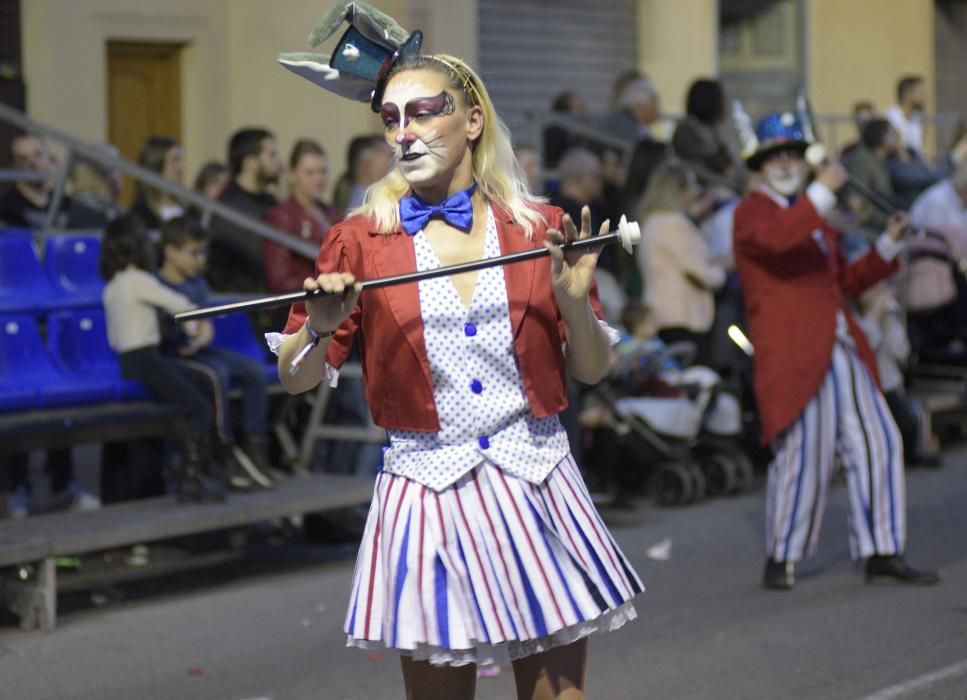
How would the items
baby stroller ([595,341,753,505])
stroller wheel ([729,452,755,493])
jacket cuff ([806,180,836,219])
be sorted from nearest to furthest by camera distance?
jacket cuff ([806,180,836,219]) < baby stroller ([595,341,753,505]) < stroller wheel ([729,452,755,493])

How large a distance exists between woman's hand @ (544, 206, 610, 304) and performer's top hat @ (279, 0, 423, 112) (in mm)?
676

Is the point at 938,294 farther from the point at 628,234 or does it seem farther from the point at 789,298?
the point at 628,234

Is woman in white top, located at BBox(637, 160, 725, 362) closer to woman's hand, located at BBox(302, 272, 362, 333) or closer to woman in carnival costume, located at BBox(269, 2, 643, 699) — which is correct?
woman in carnival costume, located at BBox(269, 2, 643, 699)

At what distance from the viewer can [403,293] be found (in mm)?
4109

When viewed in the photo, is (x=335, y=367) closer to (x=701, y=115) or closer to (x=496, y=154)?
(x=496, y=154)

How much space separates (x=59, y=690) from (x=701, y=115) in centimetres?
841

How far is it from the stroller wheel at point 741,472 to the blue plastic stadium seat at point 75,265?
3.95 meters

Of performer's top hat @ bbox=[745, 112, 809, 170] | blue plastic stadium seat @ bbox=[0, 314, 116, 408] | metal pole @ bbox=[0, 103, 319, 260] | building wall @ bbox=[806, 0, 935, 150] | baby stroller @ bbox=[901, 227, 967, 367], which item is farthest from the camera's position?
building wall @ bbox=[806, 0, 935, 150]

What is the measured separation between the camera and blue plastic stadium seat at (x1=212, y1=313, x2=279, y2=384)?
364 inches

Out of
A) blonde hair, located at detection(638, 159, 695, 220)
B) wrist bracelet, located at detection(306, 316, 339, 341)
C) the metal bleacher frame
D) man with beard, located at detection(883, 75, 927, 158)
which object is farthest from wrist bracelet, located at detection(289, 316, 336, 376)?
man with beard, located at detection(883, 75, 927, 158)

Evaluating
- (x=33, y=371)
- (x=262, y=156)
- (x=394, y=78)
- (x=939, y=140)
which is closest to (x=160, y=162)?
(x=262, y=156)

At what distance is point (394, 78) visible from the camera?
4.23 metres

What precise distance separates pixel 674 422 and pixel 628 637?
312cm

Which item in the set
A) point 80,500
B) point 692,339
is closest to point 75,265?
point 80,500
